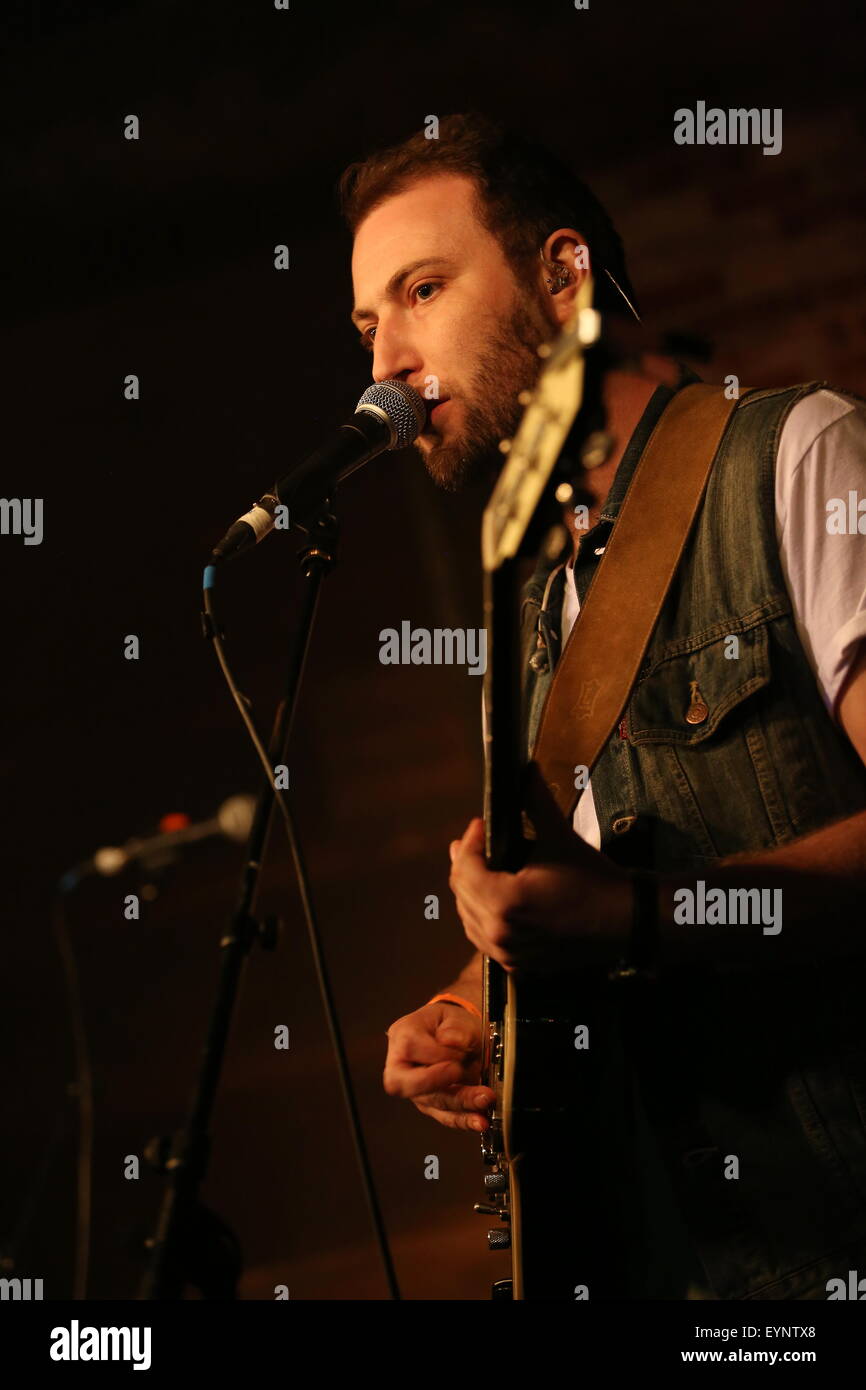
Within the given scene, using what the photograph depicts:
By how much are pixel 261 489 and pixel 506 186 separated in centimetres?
125

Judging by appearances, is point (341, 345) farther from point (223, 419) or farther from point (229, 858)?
point (229, 858)

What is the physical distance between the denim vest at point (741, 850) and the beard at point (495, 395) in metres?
0.40

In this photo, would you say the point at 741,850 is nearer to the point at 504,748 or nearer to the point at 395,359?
the point at 504,748

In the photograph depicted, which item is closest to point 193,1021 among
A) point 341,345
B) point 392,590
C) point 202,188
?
point 392,590

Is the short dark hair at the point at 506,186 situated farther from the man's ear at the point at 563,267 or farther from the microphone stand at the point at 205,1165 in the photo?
the microphone stand at the point at 205,1165

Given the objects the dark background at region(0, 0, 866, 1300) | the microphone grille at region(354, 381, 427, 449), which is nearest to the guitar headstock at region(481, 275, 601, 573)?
the microphone grille at region(354, 381, 427, 449)

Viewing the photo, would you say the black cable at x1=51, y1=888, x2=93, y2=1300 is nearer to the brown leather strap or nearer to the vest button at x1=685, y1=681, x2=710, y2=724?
the brown leather strap

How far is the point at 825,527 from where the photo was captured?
4.30ft

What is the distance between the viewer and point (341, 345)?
2992 mm

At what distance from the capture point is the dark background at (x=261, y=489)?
8.54ft
